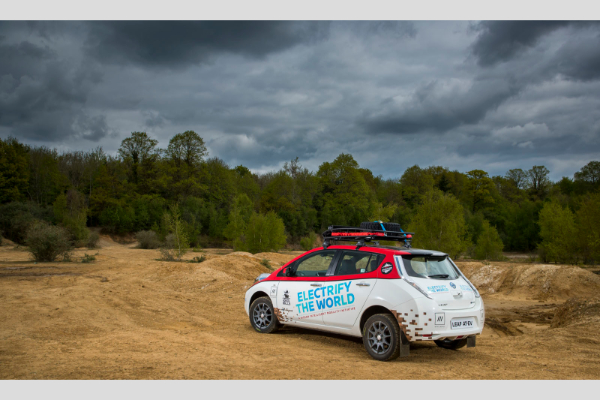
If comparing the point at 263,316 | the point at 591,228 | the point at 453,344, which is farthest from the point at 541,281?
the point at 263,316

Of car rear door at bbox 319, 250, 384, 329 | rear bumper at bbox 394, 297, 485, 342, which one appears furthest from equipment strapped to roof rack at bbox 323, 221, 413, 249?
rear bumper at bbox 394, 297, 485, 342

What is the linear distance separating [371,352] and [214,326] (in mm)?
4249

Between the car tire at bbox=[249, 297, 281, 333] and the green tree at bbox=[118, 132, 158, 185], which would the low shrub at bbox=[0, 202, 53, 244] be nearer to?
the green tree at bbox=[118, 132, 158, 185]

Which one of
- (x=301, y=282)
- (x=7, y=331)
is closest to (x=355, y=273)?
(x=301, y=282)

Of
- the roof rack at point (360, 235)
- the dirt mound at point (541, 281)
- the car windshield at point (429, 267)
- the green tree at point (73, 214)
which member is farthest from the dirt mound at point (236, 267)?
the green tree at point (73, 214)

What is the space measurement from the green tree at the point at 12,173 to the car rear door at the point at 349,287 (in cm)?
6064

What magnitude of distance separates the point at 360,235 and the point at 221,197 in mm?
58532

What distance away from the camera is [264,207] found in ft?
222

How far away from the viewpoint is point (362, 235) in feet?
23.6

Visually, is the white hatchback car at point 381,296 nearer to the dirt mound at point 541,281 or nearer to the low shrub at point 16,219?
the dirt mound at point 541,281

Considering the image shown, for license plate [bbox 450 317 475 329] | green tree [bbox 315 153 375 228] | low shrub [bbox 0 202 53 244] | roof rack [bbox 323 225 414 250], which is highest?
green tree [bbox 315 153 375 228]

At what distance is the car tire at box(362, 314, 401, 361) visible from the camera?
600 centimetres

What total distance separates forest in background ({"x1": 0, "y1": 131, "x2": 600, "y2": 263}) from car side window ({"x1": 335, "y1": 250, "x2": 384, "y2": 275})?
29842 mm

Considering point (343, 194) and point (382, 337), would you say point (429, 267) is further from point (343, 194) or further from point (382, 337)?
point (343, 194)
